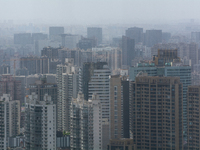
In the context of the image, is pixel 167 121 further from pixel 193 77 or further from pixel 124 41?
pixel 124 41

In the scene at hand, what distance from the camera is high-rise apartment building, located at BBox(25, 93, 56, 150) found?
6137mm

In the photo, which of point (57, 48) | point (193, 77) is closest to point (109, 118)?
point (193, 77)

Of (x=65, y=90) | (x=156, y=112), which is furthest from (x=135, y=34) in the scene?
(x=156, y=112)

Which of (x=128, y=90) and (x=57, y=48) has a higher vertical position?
(x=57, y=48)

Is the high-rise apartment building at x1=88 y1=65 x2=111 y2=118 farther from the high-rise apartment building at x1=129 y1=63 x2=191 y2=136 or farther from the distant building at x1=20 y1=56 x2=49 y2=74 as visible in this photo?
the distant building at x1=20 y1=56 x2=49 y2=74

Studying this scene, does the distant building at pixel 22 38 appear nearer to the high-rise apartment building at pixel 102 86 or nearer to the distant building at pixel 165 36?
the high-rise apartment building at pixel 102 86

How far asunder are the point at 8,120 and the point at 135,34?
11.8ft

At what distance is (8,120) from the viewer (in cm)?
738

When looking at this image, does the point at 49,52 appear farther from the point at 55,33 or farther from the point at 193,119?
the point at 193,119

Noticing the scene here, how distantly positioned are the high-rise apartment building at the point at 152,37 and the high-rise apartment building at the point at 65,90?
5.29 feet

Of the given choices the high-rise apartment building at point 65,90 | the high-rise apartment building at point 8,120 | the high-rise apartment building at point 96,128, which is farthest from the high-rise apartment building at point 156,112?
the high-rise apartment building at point 8,120

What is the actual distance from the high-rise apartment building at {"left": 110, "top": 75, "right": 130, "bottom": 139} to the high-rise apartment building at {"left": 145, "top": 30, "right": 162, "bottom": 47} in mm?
1973

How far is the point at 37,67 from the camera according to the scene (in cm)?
1105

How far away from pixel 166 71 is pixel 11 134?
10.2 feet
